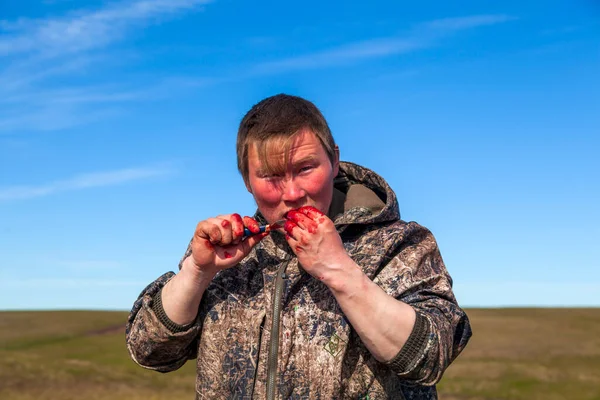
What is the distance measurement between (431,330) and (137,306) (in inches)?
80.5

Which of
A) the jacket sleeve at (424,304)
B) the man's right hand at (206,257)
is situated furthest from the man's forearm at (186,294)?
the jacket sleeve at (424,304)

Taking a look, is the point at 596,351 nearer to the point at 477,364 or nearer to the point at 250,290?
the point at 477,364

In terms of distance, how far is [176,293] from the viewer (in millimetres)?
4625

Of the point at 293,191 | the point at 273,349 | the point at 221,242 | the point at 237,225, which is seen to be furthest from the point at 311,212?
the point at 273,349

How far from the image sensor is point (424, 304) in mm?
4379

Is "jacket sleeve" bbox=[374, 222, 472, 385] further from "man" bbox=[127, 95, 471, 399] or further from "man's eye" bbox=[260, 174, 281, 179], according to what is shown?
"man's eye" bbox=[260, 174, 281, 179]

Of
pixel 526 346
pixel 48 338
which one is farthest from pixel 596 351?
pixel 48 338

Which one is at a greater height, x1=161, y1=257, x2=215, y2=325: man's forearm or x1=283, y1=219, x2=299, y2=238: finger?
x1=283, y1=219, x2=299, y2=238: finger

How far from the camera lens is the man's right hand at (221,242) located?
4.43m

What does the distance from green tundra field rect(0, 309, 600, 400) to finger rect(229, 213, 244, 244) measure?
42.3 ft

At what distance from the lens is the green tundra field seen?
17172 millimetres

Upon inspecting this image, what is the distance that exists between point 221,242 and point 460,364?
663 inches

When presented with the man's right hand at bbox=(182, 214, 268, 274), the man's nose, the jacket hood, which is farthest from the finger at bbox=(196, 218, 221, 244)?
the jacket hood

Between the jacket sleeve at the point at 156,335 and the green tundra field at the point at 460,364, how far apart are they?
12.1 meters
